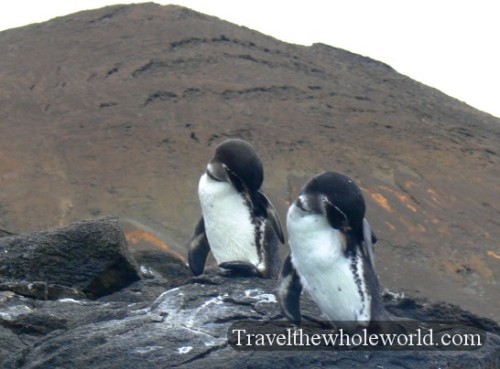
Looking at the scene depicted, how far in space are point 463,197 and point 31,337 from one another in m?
14.4

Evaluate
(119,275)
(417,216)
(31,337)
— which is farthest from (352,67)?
(31,337)

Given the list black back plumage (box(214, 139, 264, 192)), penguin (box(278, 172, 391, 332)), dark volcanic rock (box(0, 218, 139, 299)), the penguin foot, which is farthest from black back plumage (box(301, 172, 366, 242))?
dark volcanic rock (box(0, 218, 139, 299))

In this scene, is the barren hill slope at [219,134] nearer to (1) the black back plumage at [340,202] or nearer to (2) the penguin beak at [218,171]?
(2) the penguin beak at [218,171]

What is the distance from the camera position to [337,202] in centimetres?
807

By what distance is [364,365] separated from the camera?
7594 millimetres

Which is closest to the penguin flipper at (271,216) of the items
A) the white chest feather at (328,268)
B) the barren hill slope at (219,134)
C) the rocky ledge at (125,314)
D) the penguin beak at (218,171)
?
the penguin beak at (218,171)

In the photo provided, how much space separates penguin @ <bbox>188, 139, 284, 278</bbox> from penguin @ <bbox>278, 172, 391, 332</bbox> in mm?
2022

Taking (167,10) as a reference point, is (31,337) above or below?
below

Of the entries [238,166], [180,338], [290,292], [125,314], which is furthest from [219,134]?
[180,338]

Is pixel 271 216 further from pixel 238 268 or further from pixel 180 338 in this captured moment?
pixel 180 338

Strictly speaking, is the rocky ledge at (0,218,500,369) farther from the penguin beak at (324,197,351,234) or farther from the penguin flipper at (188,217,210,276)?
the penguin beak at (324,197,351,234)

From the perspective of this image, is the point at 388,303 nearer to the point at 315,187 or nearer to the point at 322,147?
the point at 315,187

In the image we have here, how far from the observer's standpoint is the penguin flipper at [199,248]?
37.7 ft

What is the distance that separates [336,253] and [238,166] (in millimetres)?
2332
